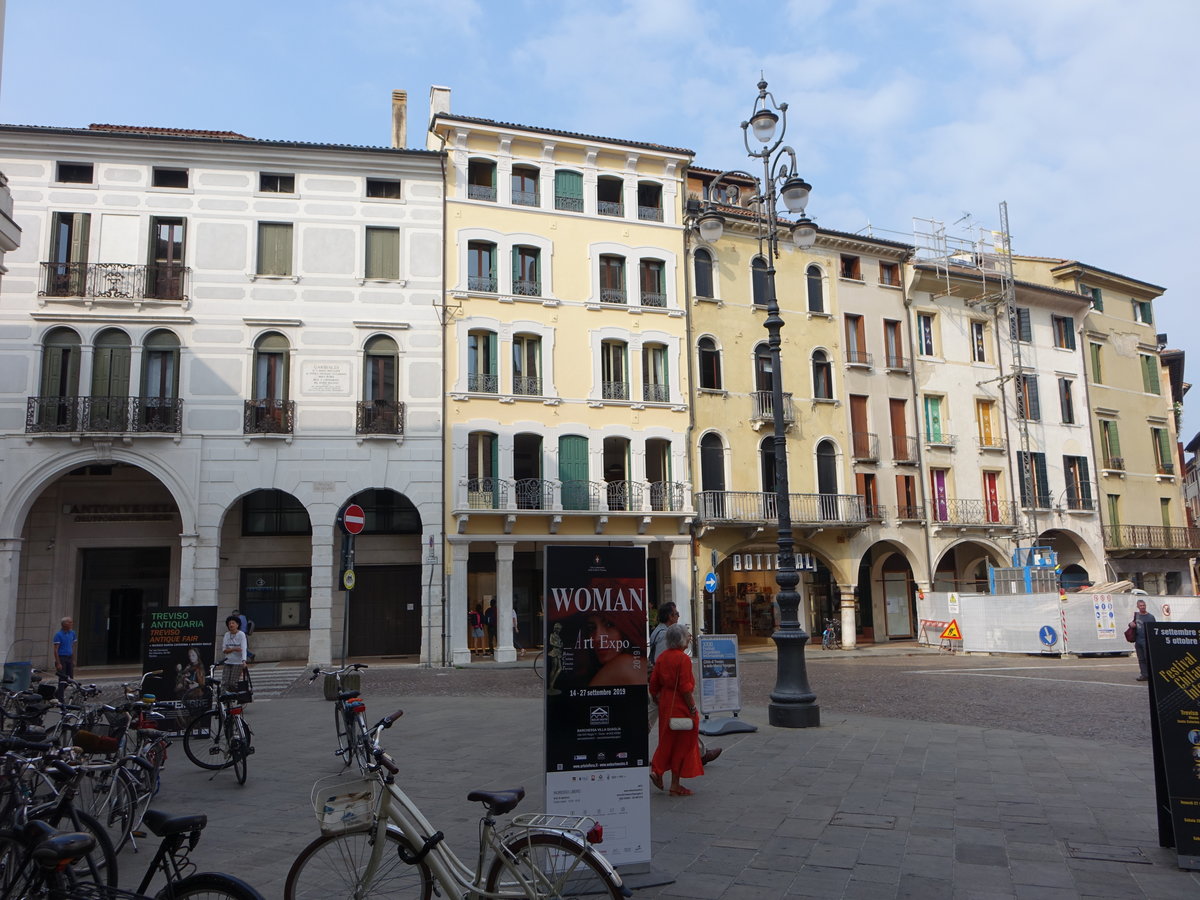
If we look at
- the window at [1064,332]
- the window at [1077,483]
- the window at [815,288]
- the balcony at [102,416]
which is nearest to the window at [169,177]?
the balcony at [102,416]

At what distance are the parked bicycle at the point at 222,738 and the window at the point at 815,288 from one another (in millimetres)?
26648

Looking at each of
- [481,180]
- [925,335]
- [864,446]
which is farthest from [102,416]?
[925,335]

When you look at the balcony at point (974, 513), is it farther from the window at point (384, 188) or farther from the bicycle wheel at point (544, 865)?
the bicycle wheel at point (544, 865)

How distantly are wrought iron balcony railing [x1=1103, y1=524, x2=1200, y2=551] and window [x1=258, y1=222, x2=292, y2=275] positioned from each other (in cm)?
3294

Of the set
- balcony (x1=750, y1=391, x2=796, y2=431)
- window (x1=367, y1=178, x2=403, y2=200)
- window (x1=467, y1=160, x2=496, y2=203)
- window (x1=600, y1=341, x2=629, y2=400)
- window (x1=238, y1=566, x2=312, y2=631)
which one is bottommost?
window (x1=238, y1=566, x2=312, y2=631)

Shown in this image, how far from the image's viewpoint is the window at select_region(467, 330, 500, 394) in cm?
2591

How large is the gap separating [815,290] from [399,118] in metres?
15.7

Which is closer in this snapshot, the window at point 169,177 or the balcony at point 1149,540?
the window at point 169,177

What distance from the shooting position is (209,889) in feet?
12.5

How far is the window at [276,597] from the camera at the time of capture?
25.0m

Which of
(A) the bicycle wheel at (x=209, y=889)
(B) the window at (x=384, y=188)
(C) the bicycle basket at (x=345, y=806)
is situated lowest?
(A) the bicycle wheel at (x=209, y=889)

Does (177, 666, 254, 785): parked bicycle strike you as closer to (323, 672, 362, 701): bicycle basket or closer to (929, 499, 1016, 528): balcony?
(323, 672, 362, 701): bicycle basket

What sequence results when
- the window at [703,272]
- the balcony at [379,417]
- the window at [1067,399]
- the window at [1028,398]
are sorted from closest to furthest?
the balcony at [379,417] → the window at [703,272] → the window at [1028,398] → the window at [1067,399]

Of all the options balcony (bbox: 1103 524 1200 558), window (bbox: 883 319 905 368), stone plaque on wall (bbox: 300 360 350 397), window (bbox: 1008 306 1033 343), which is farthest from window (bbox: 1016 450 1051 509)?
stone plaque on wall (bbox: 300 360 350 397)
